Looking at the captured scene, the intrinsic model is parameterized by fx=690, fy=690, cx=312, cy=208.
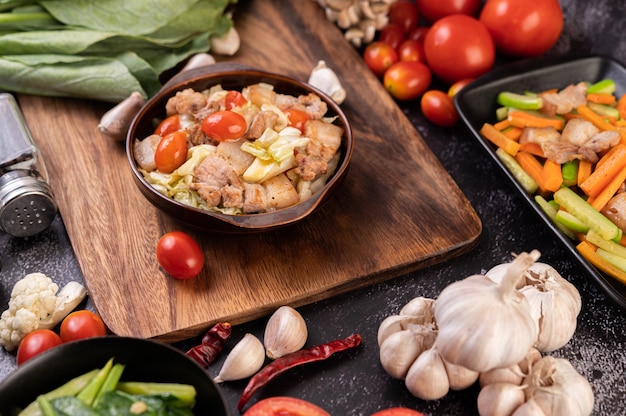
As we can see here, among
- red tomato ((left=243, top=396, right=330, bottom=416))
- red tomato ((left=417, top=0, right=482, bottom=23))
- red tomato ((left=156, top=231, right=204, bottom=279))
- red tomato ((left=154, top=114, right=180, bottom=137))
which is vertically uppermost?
red tomato ((left=417, top=0, right=482, bottom=23))

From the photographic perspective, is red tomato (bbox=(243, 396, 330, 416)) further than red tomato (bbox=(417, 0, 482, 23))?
No

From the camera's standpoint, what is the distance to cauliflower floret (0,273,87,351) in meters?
2.17

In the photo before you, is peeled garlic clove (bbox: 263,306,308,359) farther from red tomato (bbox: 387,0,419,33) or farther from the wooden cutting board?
red tomato (bbox: 387,0,419,33)

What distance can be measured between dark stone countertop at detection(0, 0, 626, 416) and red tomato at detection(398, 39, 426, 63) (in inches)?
15.1

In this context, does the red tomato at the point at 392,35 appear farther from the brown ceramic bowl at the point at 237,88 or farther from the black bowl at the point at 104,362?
the black bowl at the point at 104,362

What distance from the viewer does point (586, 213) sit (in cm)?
241

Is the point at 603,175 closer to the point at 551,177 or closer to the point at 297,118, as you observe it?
the point at 551,177

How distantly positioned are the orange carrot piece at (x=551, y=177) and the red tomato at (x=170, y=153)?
4.37ft

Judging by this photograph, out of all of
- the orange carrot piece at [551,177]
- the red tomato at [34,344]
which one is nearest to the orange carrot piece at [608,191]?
the orange carrot piece at [551,177]

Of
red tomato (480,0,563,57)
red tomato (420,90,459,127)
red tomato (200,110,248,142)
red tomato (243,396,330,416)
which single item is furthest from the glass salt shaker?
red tomato (480,0,563,57)

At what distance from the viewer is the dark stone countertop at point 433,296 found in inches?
83.1

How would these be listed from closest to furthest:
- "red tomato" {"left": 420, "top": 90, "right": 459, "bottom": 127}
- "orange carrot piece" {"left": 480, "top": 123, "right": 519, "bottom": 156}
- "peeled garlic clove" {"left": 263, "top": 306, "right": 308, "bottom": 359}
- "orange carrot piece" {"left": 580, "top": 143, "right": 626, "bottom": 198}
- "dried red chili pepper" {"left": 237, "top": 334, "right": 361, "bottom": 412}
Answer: "dried red chili pepper" {"left": 237, "top": 334, "right": 361, "bottom": 412} → "peeled garlic clove" {"left": 263, "top": 306, "right": 308, "bottom": 359} → "orange carrot piece" {"left": 580, "top": 143, "right": 626, "bottom": 198} → "orange carrot piece" {"left": 480, "top": 123, "right": 519, "bottom": 156} → "red tomato" {"left": 420, "top": 90, "right": 459, "bottom": 127}

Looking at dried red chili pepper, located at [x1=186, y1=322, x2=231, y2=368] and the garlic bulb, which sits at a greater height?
the garlic bulb

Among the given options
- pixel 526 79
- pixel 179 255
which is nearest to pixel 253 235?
pixel 179 255
